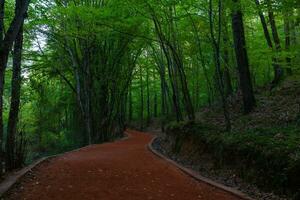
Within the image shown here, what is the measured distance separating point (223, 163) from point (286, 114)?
292cm

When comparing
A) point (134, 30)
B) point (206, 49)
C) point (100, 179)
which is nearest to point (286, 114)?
point (100, 179)

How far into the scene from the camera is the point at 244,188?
7.70 meters

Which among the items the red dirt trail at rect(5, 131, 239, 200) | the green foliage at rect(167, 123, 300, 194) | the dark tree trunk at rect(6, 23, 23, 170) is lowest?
the red dirt trail at rect(5, 131, 239, 200)

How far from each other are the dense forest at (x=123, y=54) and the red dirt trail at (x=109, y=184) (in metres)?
1.56

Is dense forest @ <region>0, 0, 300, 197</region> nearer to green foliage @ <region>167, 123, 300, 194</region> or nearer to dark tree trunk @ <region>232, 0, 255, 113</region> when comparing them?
dark tree trunk @ <region>232, 0, 255, 113</region>

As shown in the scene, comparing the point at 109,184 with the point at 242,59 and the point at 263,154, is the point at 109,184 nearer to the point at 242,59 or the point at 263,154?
the point at 263,154

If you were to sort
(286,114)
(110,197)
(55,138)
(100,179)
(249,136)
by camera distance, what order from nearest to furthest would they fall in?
(110,197)
(100,179)
(249,136)
(286,114)
(55,138)

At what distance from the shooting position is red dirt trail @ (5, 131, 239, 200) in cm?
673

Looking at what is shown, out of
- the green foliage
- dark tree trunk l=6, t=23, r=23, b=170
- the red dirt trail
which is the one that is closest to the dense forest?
dark tree trunk l=6, t=23, r=23, b=170

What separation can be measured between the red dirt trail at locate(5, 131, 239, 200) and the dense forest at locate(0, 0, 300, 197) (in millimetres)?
1558

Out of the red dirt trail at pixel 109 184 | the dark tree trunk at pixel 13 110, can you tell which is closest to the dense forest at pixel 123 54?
the dark tree trunk at pixel 13 110

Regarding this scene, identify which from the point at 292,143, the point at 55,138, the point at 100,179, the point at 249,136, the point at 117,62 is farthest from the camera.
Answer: the point at 55,138

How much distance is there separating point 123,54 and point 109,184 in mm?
15593

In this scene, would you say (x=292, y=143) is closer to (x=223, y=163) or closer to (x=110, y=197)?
(x=223, y=163)
